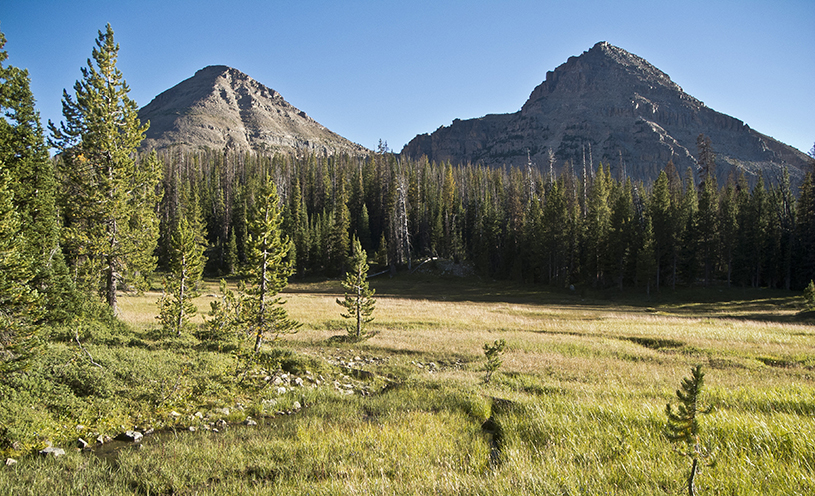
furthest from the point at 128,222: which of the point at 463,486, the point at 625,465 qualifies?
the point at 625,465

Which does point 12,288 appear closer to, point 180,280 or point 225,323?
point 225,323

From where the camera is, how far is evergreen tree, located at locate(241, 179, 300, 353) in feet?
51.5

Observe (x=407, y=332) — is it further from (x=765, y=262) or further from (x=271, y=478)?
(x=765, y=262)

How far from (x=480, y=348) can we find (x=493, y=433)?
40.4ft

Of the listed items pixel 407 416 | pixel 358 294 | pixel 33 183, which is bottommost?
pixel 407 416

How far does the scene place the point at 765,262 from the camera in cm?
5425

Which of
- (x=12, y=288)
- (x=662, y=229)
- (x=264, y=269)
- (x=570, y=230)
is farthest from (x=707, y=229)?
(x=12, y=288)

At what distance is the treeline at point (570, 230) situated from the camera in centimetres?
5375

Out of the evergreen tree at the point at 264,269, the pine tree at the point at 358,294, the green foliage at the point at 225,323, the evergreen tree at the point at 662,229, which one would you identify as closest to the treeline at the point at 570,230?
the evergreen tree at the point at 662,229

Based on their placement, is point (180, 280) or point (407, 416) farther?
point (180, 280)

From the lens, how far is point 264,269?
16188mm

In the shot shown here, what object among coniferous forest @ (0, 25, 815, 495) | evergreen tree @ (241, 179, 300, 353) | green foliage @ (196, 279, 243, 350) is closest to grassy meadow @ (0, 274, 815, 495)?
coniferous forest @ (0, 25, 815, 495)

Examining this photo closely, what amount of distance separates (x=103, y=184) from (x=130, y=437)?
14.1m

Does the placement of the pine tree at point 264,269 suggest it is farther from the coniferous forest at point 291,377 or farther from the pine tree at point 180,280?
the pine tree at point 180,280
